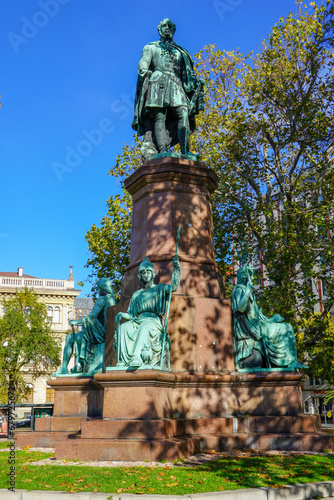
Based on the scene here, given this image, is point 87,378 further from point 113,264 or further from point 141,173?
point 113,264

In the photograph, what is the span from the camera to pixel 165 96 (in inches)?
476

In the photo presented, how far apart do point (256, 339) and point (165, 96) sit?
5.93 meters

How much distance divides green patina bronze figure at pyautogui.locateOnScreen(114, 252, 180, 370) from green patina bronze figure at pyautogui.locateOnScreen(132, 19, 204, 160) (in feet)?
11.8

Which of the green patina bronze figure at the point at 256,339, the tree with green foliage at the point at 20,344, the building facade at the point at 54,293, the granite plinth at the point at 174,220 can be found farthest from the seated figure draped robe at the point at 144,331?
the building facade at the point at 54,293

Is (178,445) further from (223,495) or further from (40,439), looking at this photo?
(40,439)

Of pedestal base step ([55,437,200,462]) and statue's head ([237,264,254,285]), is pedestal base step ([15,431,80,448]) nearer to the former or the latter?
pedestal base step ([55,437,200,462])

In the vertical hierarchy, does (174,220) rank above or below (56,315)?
below

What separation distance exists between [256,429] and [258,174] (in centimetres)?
1561

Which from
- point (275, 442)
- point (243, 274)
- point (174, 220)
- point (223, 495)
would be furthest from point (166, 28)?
point (223, 495)

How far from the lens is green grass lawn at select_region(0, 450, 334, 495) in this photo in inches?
218

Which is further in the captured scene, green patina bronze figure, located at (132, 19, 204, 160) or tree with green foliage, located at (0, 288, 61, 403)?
tree with green foliage, located at (0, 288, 61, 403)

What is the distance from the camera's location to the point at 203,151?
23.2 metres

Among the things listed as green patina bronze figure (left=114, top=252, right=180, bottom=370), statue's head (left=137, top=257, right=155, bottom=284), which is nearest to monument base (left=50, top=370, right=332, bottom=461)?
green patina bronze figure (left=114, top=252, right=180, bottom=370)

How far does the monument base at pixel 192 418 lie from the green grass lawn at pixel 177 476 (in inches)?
24.9
